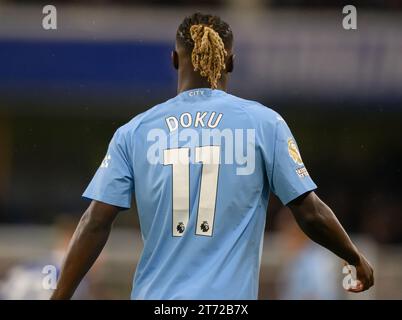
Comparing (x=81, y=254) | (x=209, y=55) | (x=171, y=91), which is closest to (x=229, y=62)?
(x=209, y=55)

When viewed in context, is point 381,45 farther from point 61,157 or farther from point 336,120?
point 61,157

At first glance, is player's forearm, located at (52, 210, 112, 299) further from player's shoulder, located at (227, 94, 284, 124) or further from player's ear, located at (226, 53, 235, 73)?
player's ear, located at (226, 53, 235, 73)

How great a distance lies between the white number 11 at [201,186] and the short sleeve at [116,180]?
0.20m

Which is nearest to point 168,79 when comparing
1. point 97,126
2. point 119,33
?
point 119,33

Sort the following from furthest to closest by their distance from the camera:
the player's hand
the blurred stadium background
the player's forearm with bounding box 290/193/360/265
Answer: the blurred stadium background, the player's hand, the player's forearm with bounding box 290/193/360/265

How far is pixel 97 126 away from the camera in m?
17.2

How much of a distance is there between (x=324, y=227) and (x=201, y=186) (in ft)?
1.84

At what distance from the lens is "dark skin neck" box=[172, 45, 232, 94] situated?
16.1 ft

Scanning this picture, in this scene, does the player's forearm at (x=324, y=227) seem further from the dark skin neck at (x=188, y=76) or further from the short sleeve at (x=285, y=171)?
the dark skin neck at (x=188, y=76)

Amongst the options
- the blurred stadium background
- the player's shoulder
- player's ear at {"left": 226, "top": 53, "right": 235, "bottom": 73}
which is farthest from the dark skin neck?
the blurred stadium background

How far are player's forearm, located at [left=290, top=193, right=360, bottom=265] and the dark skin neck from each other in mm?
642

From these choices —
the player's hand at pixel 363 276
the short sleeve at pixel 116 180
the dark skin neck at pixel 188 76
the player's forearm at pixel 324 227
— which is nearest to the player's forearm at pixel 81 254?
the short sleeve at pixel 116 180

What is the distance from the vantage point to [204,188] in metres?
4.70

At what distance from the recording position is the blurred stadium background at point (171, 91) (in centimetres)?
1552
